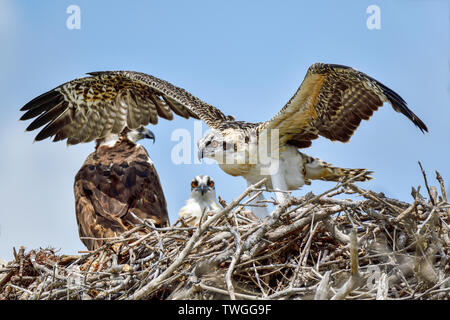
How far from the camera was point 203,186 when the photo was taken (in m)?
7.36

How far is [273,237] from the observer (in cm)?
466

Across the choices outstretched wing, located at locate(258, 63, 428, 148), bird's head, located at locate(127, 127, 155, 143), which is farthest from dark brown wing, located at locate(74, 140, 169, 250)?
outstretched wing, located at locate(258, 63, 428, 148)

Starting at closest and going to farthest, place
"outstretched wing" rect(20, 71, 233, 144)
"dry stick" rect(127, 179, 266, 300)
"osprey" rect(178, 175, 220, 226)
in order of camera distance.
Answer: "dry stick" rect(127, 179, 266, 300) < "osprey" rect(178, 175, 220, 226) < "outstretched wing" rect(20, 71, 233, 144)

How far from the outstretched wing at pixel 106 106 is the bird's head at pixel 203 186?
27.7 inches

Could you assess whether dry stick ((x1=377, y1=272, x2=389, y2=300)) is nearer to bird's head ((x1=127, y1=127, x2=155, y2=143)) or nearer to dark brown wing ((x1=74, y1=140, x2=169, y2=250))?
dark brown wing ((x1=74, y1=140, x2=169, y2=250))

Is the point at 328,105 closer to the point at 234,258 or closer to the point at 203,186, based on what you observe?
the point at 203,186

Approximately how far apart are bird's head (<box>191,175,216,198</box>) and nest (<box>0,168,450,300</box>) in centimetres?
236

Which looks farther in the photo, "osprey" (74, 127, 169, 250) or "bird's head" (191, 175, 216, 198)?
"bird's head" (191, 175, 216, 198)

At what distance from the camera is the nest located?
433 centimetres

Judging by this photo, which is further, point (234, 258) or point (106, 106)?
point (106, 106)

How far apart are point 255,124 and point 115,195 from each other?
1.67 metres

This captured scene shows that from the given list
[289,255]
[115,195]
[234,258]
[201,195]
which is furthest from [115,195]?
[234,258]
